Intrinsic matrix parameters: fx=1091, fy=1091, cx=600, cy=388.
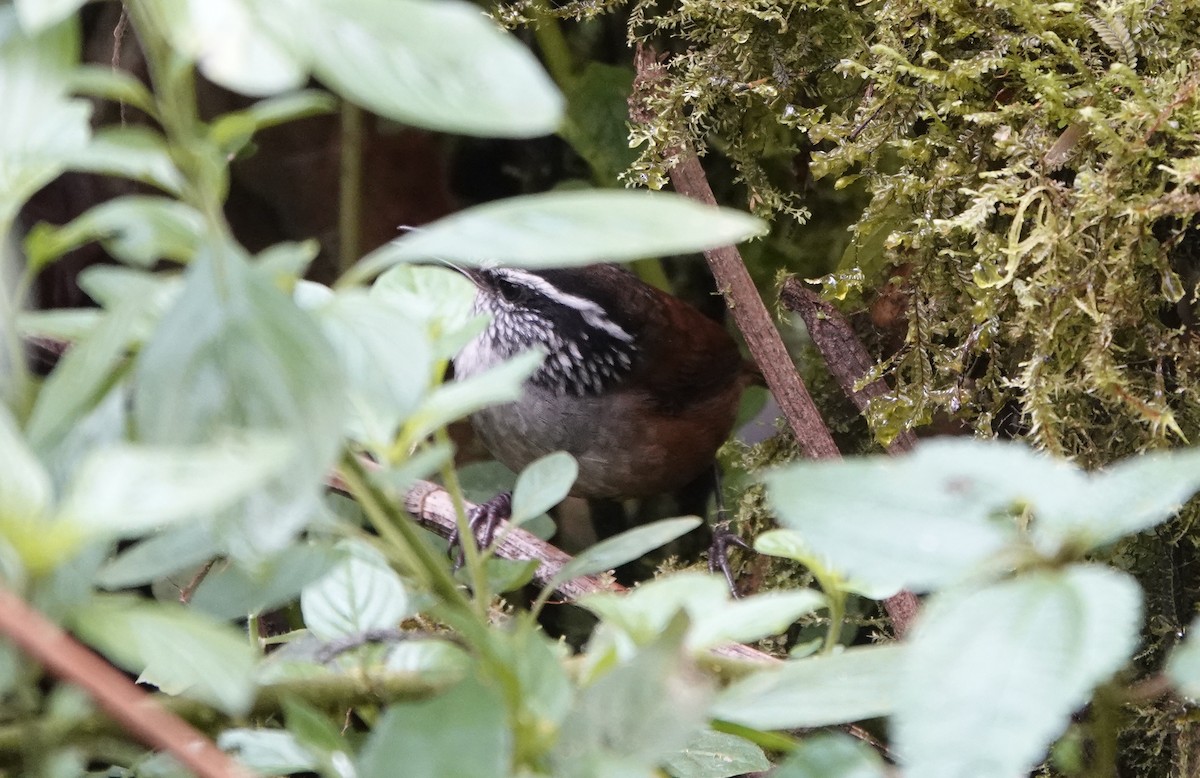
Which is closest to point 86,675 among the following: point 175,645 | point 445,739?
point 175,645

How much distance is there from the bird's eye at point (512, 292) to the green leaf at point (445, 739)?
7.77 feet

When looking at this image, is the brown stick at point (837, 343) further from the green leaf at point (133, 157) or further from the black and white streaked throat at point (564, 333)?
the green leaf at point (133, 157)

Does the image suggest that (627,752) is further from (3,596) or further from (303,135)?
(303,135)

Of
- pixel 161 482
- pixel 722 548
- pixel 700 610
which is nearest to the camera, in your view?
pixel 161 482

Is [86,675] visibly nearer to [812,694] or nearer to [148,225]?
[148,225]

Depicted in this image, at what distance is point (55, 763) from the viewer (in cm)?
55

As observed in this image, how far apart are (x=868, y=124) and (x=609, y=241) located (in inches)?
56.3

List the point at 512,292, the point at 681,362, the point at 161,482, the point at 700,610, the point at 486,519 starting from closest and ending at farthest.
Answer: the point at 161,482 → the point at 700,610 → the point at 486,519 → the point at 681,362 → the point at 512,292

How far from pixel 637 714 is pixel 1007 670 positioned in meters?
0.16

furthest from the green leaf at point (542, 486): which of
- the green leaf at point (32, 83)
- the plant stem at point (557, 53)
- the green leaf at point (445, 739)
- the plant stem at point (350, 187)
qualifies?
the plant stem at point (350, 187)

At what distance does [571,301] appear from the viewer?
275cm

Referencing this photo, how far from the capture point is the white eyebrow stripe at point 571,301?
270cm

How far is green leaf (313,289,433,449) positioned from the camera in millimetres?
485

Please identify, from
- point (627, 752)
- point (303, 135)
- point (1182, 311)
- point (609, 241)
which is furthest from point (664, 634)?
point (303, 135)
